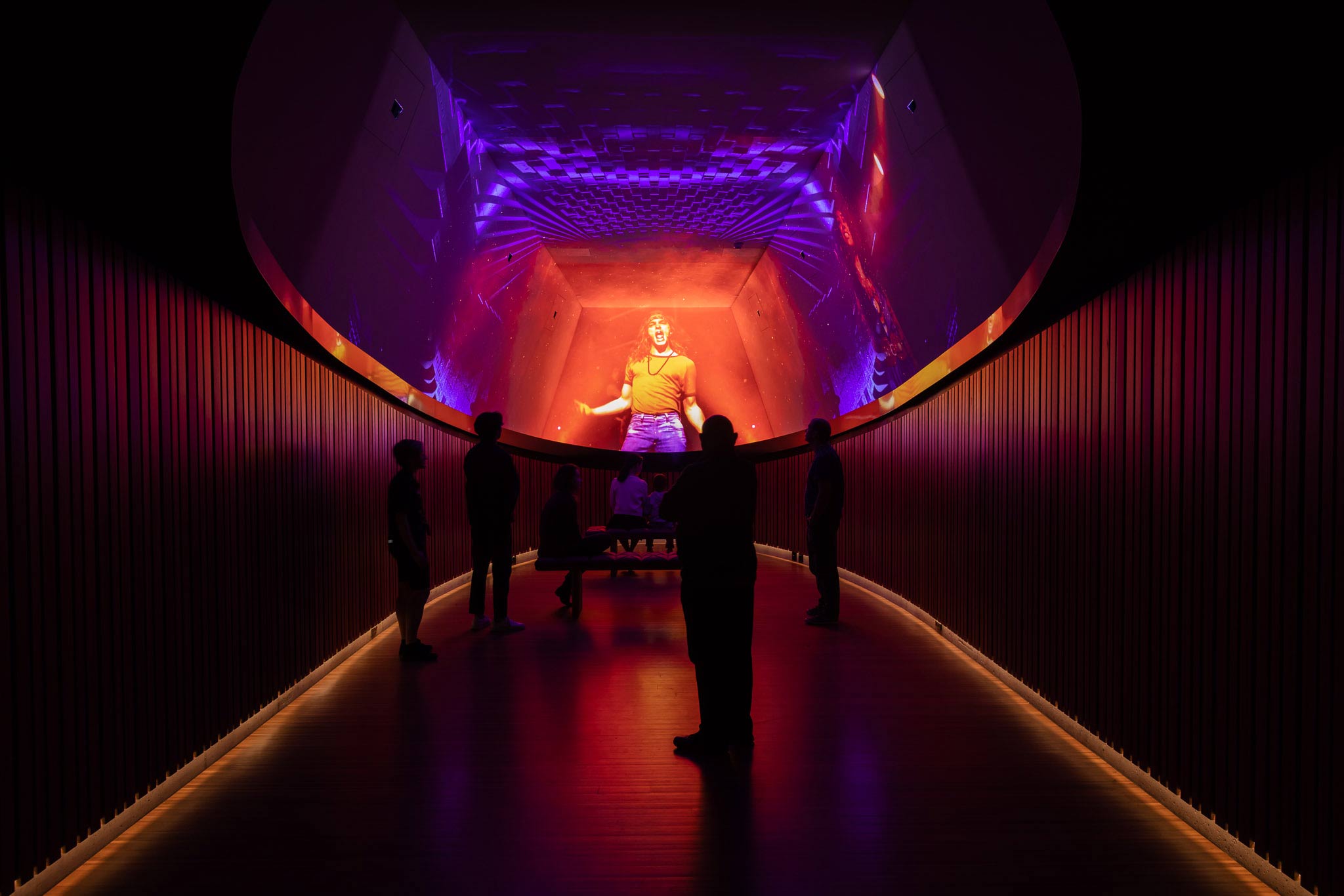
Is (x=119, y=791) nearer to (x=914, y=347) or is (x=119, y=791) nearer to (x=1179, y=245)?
(x=1179, y=245)

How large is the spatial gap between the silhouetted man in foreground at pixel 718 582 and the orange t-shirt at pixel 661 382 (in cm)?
1188

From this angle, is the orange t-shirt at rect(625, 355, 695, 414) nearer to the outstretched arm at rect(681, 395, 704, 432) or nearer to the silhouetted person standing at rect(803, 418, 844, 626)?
the outstretched arm at rect(681, 395, 704, 432)

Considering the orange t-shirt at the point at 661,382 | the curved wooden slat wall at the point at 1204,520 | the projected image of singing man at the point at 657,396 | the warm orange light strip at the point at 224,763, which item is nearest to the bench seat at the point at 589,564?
the warm orange light strip at the point at 224,763

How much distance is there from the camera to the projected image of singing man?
15.1 m

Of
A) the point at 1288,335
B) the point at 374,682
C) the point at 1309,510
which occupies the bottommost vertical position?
the point at 374,682

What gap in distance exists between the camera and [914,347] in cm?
720

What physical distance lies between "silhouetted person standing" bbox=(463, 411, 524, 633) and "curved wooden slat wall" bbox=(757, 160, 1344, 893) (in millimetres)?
3512

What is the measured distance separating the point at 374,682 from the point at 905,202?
5.15 m

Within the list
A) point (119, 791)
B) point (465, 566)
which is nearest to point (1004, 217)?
point (119, 791)

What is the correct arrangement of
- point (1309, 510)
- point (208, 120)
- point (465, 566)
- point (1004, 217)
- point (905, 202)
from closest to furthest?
1. point (1309, 510)
2. point (208, 120)
3. point (1004, 217)
4. point (905, 202)
5. point (465, 566)

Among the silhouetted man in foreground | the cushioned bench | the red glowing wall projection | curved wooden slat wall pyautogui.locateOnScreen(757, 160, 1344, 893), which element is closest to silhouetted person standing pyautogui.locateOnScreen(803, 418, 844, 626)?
the red glowing wall projection

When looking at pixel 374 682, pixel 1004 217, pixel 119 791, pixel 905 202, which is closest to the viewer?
pixel 119 791

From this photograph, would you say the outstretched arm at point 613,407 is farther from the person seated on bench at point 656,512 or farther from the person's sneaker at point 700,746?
the person's sneaker at point 700,746

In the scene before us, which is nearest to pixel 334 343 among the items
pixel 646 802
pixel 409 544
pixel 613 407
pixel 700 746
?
pixel 409 544
